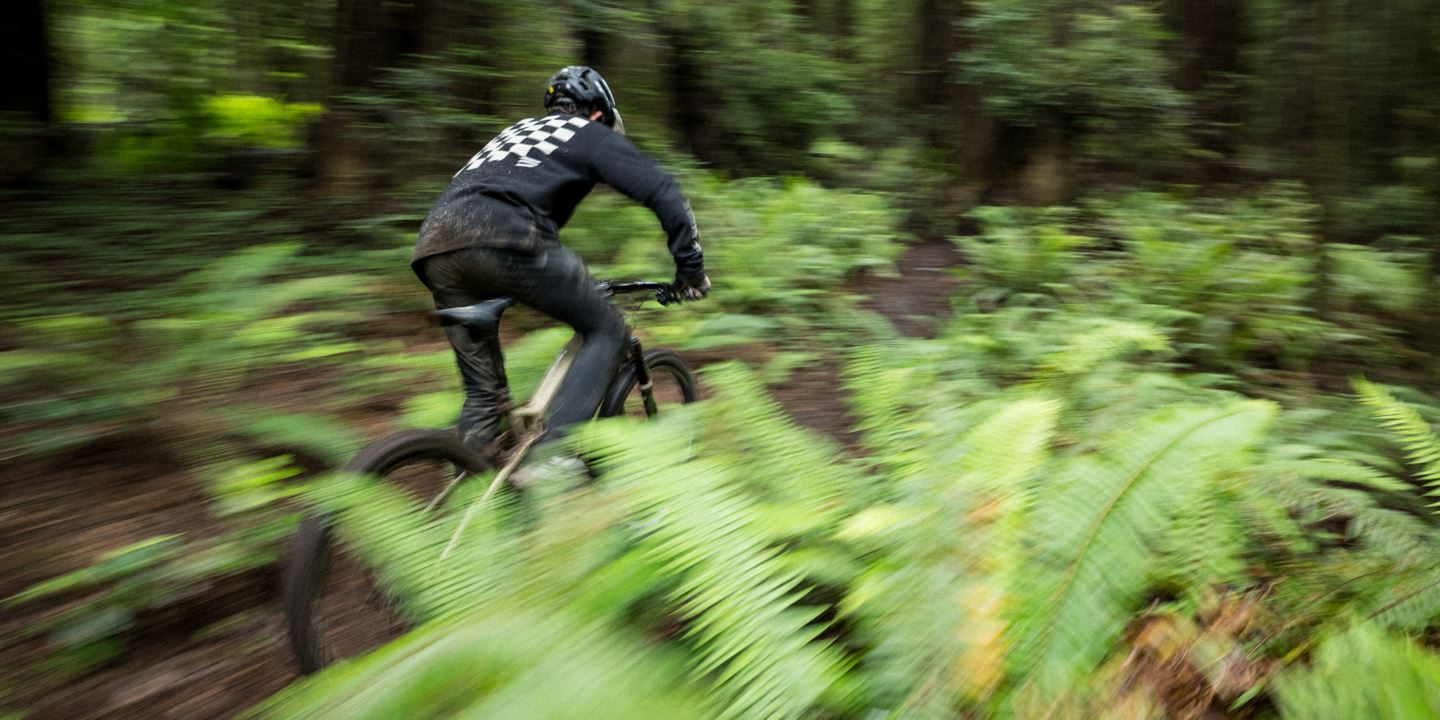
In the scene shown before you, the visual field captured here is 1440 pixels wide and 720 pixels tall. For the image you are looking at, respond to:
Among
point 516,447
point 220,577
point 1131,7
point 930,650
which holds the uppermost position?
point 1131,7

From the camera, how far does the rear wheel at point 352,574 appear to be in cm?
234

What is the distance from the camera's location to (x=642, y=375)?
3.95 metres

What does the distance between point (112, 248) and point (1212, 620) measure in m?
5.96

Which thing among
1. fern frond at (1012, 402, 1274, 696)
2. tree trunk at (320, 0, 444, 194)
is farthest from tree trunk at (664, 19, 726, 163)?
fern frond at (1012, 402, 1274, 696)

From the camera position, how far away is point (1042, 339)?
5.47 metres

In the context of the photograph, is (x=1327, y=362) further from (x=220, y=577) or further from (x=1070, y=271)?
(x=220, y=577)

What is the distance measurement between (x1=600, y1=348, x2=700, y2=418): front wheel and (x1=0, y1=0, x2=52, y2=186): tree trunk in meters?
4.46

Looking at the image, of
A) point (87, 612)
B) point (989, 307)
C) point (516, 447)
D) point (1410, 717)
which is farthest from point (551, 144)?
point (989, 307)

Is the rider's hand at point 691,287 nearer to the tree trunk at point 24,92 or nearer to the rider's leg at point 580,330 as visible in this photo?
the rider's leg at point 580,330

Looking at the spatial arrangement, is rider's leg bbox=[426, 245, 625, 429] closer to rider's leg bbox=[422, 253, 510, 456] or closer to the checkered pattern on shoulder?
rider's leg bbox=[422, 253, 510, 456]

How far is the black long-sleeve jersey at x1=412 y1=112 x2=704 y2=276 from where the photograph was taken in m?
3.21

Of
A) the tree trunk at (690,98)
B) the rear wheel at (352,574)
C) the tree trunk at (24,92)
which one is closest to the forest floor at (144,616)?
the rear wheel at (352,574)

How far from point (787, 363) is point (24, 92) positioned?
556 centimetres

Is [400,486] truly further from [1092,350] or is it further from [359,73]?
[359,73]
